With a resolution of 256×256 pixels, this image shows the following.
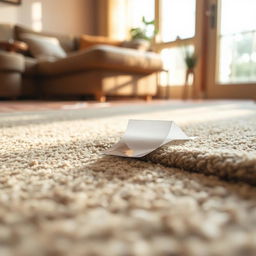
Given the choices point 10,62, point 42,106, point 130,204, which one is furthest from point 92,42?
point 130,204

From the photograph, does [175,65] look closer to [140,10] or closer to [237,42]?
[237,42]

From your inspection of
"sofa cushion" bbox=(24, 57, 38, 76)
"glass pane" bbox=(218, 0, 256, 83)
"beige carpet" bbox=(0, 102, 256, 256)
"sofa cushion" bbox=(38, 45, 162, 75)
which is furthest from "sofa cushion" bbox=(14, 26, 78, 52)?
"beige carpet" bbox=(0, 102, 256, 256)

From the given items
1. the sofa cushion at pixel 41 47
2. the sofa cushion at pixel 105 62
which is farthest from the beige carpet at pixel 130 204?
the sofa cushion at pixel 41 47

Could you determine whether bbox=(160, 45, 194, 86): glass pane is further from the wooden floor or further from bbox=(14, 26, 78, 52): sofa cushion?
the wooden floor

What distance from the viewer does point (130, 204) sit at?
214 mm

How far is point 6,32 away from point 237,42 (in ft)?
8.58

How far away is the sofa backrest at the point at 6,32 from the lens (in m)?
3.07

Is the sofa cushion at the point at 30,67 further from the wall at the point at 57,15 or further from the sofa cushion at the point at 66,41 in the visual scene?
the wall at the point at 57,15

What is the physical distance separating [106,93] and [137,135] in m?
2.00

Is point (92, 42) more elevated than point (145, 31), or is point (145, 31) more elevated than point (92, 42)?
point (145, 31)

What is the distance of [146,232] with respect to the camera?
0.17m

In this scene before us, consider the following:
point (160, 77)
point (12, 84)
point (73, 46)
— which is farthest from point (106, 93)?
point (160, 77)

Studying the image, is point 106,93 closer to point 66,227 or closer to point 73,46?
point 73,46

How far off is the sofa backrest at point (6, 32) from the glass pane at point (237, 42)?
241 cm
